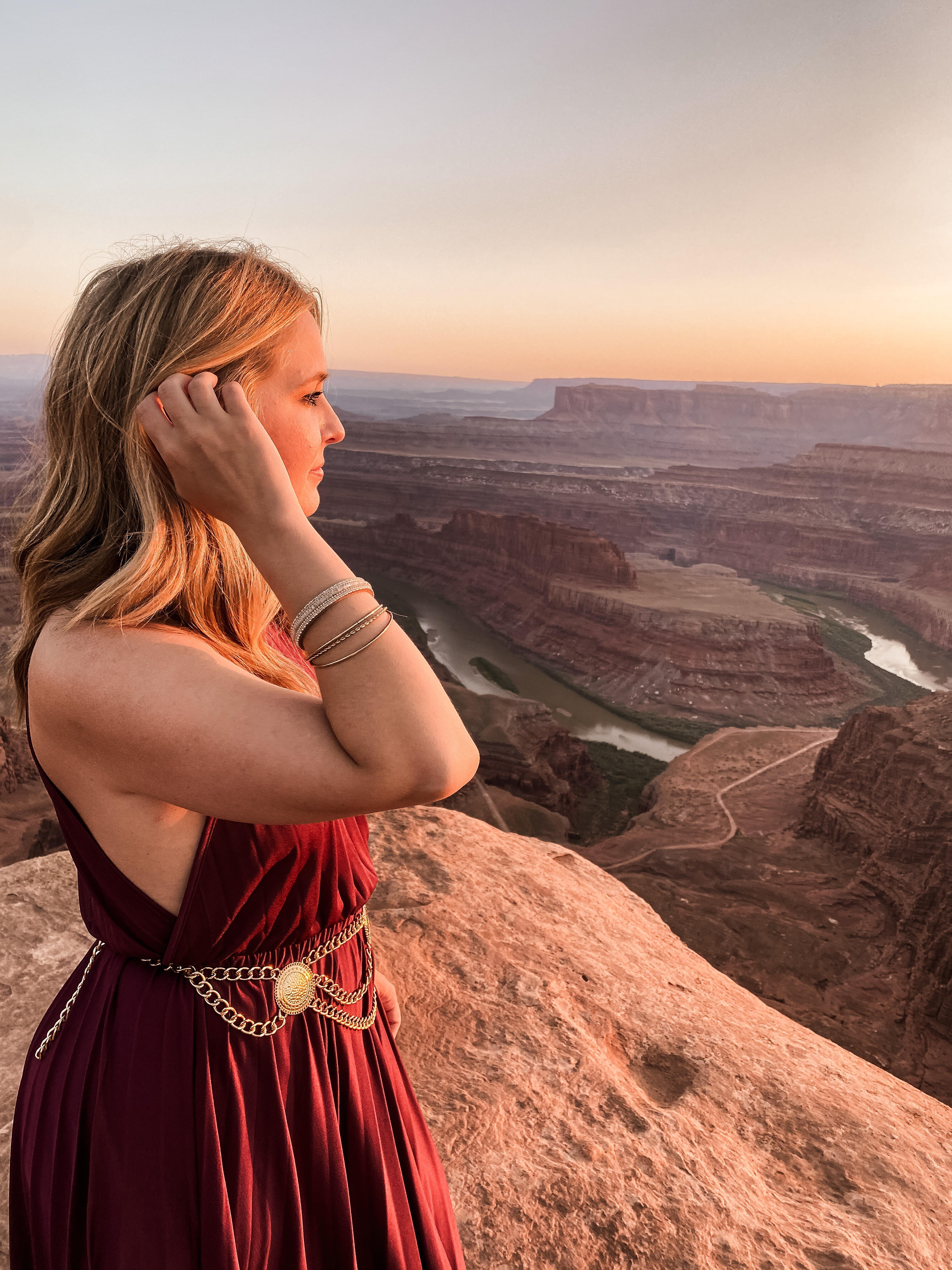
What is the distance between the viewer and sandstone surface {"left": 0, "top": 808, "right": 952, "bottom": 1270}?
2457 mm

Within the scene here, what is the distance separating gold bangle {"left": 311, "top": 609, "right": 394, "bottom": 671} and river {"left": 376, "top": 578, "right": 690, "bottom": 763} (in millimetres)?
34418

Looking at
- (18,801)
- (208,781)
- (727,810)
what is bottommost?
(727,810)

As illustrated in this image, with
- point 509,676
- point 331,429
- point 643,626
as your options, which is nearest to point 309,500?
point 331,429

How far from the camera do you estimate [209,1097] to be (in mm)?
1339

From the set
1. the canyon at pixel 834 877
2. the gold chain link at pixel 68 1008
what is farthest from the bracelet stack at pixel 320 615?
the canyon at pixel 834 877

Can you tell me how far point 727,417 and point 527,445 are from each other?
4182cm

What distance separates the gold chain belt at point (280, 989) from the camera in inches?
54.2

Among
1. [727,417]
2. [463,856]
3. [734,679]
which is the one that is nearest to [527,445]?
[727,417]

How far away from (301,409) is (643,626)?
45.2 meters

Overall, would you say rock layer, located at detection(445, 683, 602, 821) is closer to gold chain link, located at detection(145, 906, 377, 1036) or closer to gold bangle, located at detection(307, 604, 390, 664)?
gold chain link, located at detection(145, 906, 377, 1036)

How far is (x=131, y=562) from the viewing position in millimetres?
1226

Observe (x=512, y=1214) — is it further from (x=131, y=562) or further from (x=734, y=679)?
(x=734, y=679)

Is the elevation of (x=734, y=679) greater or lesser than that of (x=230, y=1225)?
lesser

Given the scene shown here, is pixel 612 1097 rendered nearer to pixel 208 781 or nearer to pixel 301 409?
pixel 208 781
